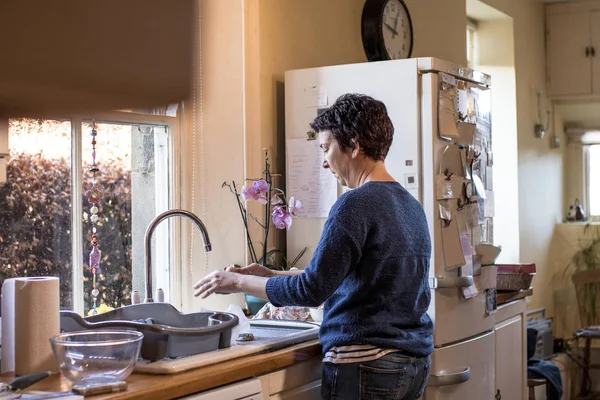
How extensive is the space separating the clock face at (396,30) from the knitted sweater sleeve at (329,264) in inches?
67.5

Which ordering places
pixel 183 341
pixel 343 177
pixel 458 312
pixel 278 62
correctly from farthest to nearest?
pixel 278 62 → pixel 458 312 → pixel 343 177 → pixel 183 341

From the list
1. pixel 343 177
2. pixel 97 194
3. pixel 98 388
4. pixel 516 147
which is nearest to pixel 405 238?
pixel 343 177

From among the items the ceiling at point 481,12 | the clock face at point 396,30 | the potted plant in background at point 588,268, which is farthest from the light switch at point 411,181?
the potted plant in background at point 588,268

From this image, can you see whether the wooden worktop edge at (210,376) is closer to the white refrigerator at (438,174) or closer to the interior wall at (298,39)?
the white refrigerator at (438,174)

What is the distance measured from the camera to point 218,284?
7.24 ft

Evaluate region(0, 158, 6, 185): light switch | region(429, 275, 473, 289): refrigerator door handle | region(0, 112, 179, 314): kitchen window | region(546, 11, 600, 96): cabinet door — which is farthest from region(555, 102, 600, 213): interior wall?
region(0, 158, 6, 185): light switch

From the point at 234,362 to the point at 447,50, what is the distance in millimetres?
2725

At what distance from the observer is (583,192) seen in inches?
248

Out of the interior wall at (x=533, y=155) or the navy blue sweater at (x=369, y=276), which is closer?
the navy blue sweater at (x=369, y=276)

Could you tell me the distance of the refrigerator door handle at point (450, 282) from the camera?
8.81 feet

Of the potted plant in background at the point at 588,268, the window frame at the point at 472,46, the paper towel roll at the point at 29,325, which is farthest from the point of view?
the potted plant in background at the point at 588,268

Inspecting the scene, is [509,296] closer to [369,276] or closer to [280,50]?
[280,50]

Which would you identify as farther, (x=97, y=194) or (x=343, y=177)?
(x=97, y=194)

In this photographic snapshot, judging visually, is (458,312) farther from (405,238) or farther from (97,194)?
(97,194)
